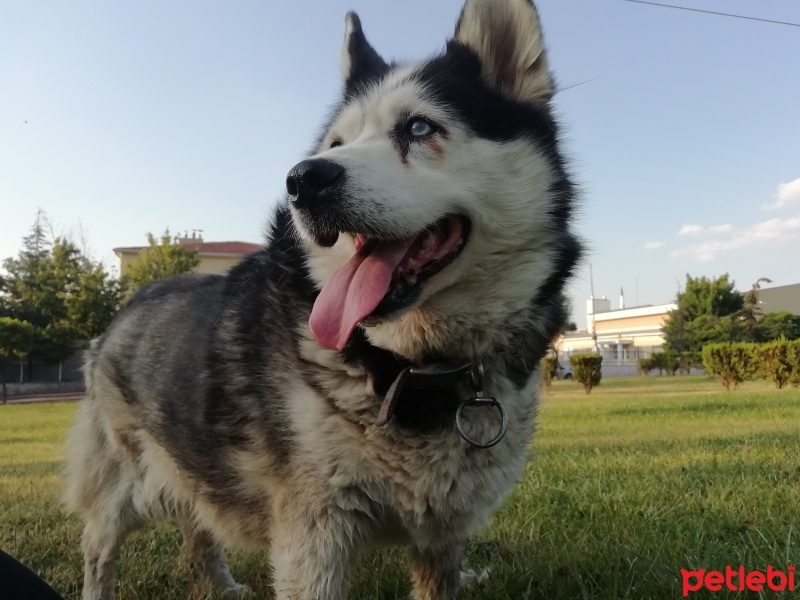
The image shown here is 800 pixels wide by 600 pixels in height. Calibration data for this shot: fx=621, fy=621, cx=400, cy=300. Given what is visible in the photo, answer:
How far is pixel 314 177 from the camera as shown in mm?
1920

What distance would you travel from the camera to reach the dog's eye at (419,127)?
2197 mm

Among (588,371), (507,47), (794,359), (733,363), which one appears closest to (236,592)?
(507,47)

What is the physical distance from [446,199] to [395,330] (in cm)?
47

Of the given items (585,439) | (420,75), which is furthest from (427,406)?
(585,439)

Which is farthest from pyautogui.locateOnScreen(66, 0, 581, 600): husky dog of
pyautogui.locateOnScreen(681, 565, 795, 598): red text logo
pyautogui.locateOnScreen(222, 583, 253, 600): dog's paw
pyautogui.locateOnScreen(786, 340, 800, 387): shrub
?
pyautogui.locateOnScreen(786, 340, 800, 387): shrub

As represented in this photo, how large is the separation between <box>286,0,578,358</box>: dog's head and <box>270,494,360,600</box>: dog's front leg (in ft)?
1.83

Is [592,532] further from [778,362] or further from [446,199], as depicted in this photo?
[778,362]

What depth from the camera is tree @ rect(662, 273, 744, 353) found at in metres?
41.3

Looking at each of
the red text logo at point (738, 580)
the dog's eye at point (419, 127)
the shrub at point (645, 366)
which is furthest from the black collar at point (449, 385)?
the shrub at point (645, 366)

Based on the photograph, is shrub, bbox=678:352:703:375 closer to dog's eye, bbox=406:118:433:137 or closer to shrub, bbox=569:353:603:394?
shrub, bbox=569:353:603:394

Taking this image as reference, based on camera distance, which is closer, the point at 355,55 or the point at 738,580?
the point at 738,580

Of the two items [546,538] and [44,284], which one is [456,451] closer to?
[546,538]

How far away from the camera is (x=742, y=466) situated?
484 cm

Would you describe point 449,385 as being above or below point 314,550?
above
